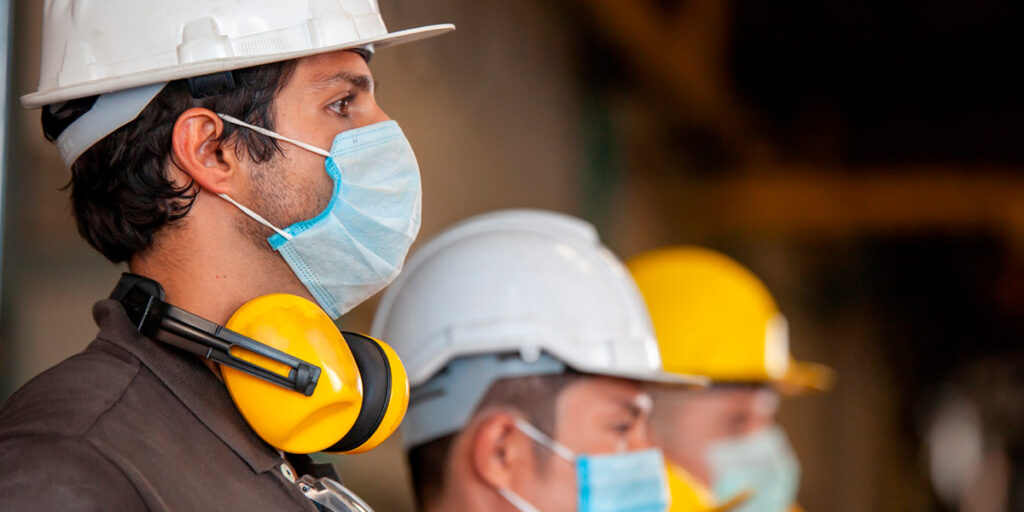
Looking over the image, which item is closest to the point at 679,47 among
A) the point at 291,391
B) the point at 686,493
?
the point at 686,493

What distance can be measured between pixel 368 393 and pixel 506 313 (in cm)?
95

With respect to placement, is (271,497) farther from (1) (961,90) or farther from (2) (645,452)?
(1) (961,90)

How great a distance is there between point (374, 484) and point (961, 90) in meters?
11.2

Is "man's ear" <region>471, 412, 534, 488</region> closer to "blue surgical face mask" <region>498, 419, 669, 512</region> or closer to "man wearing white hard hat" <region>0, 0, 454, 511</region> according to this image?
"blue surgical face mask" <region>498, 419, 669, 512</region>

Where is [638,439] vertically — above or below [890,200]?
above

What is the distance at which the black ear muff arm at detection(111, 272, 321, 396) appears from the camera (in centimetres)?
170

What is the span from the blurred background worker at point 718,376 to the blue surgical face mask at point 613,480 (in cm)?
97

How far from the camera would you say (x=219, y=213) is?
184 centimetres

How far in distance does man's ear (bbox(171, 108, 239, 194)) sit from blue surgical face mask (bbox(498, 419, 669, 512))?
1.12 m

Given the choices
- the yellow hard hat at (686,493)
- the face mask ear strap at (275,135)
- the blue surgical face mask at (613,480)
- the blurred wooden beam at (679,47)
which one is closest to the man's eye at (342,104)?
the face mask ear strap at (275,135)

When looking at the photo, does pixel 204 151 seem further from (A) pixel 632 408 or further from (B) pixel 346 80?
(A) pixel 632 408

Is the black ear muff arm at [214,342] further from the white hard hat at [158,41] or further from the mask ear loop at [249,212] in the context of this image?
the white hard hat at [158,41]

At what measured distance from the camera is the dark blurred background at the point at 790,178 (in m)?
4.35

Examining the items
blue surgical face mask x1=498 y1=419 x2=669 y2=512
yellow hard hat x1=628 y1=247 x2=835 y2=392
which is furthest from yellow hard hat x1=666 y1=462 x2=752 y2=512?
blue surgical face mask x1=498 y1=419 x2=669 y2=512
